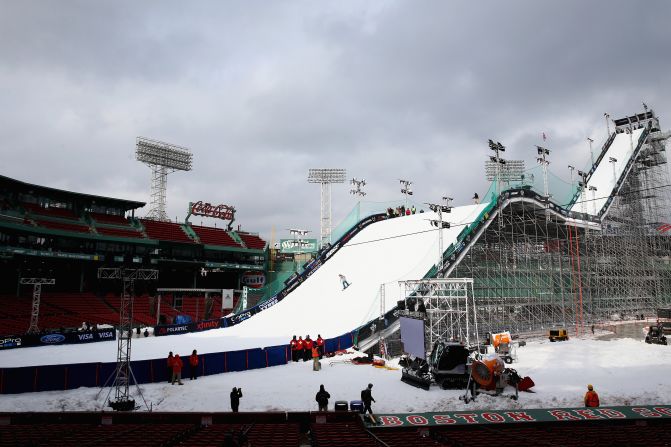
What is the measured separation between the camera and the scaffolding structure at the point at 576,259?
35.6 metres

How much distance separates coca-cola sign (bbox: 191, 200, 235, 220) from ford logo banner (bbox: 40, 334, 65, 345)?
119 ft

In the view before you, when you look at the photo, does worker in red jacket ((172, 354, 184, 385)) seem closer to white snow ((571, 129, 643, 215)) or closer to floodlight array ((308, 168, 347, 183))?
white snow ((571, 129, 643, 215))

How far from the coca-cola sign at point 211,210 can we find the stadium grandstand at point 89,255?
101 inches

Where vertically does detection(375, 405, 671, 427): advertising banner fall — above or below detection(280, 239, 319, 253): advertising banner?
below

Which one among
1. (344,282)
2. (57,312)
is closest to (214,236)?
(57,312)

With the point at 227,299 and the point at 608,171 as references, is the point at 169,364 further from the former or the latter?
the point at 608,171

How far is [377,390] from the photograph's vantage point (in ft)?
58.4

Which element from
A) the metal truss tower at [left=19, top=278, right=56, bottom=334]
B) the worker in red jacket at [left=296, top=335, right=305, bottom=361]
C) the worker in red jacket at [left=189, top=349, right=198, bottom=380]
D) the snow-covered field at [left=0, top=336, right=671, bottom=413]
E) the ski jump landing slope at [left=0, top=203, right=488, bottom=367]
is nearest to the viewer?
the snow-covered field at [left=0, top=336, right=671, bottom=413]

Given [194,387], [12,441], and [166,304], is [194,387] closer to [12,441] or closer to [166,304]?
[12,441]

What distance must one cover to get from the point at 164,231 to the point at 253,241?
1419cm

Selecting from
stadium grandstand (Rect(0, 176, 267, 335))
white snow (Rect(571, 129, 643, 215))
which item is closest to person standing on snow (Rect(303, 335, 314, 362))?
stadium grandstand (Rect(0, 176, 267, 335))

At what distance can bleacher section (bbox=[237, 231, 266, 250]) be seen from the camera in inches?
2594

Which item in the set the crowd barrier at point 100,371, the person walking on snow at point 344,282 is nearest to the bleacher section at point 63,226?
the person walking on snow at point 344,282

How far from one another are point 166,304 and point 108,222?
12.1 meters
